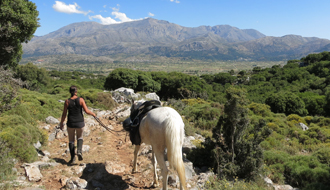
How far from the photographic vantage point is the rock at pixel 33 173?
14.6ft

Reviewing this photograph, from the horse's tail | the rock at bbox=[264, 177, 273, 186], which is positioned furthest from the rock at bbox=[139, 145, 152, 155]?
the rock at bbox=[264, 177, 273, 186]

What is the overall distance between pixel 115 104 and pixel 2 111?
26.5ft

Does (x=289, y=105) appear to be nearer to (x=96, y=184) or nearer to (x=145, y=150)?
(x=145, y=150)

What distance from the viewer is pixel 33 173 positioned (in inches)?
180

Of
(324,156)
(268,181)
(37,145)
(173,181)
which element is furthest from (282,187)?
(37,145)

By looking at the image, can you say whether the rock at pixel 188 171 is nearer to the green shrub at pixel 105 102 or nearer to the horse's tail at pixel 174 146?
the horse's tail at pixel 174 146

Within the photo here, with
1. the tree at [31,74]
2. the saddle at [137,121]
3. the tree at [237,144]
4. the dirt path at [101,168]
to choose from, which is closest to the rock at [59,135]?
the dirt path at [101,168]

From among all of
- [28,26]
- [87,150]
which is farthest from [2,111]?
[28,26]

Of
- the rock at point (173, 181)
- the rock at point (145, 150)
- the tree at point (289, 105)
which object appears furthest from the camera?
the tree at point (289, 105)

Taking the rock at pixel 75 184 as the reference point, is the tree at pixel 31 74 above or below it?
above

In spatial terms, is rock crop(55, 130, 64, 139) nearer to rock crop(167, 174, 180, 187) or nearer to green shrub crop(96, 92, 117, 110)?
rock crop(167, 174, 180, 187)

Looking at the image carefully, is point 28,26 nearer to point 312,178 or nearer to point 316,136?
point 312,178

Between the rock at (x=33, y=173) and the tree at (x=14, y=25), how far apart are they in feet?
24.3

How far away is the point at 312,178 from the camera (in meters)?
5.47
